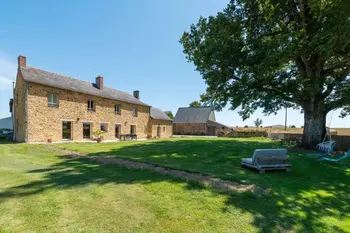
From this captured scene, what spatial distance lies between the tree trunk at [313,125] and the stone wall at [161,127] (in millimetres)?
20396

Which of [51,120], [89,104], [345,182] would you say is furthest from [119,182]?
[89,104]

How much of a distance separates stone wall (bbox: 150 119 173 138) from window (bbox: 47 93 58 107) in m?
14.2

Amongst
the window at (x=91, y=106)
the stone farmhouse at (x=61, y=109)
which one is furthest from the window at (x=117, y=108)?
the window at (x=91, y=106)

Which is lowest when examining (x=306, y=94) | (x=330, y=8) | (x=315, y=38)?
(x=306, y=94)

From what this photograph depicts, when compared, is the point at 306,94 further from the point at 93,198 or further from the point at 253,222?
the point at 93,198

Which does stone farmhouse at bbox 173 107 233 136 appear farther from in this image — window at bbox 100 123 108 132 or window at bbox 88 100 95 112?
window at bbox 88 100 95 112

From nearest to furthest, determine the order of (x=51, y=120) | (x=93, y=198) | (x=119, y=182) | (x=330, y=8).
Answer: (x=93, y=198) < (x=119, y=182) < (x=330, y=8) < (x=51, y=120)

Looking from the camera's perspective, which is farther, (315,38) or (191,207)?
(315,38)

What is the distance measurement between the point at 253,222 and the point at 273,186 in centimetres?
217

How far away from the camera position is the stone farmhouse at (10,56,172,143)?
15484 millimetres

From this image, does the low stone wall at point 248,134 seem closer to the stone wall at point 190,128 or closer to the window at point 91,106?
the stone wall at point 190,128

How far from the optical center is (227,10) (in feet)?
38.5

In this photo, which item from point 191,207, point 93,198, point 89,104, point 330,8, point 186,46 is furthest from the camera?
point 89,104

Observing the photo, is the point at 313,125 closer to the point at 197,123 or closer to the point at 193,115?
the point at 197,123
